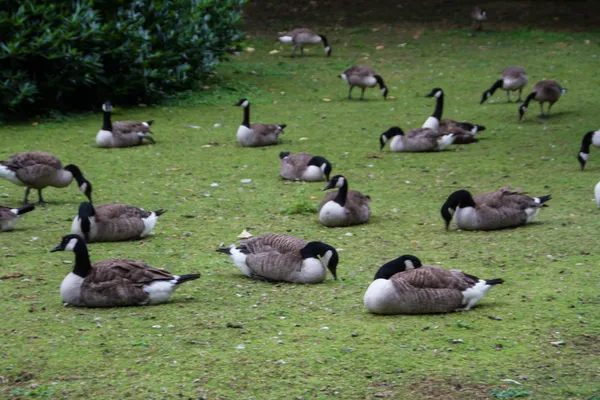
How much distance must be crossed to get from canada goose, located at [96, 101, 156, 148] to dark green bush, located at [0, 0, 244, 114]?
8.26ft

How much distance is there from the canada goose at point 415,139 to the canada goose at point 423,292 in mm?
7712

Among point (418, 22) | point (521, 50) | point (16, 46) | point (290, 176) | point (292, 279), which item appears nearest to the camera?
point (292, 279)

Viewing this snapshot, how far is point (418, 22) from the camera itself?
28.7m

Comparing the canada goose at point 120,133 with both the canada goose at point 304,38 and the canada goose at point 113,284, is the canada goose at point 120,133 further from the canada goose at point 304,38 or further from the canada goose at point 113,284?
the canada goose at point 304,38

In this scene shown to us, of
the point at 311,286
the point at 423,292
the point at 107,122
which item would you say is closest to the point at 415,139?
the point at 107,122

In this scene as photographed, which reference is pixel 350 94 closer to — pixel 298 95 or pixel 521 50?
pixel 298 95

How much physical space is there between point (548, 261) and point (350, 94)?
1213 cm

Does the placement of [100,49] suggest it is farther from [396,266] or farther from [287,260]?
[396,266]

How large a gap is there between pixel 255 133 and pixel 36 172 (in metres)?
5.04

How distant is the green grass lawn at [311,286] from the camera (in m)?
6.05

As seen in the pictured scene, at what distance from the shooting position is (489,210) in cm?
1020

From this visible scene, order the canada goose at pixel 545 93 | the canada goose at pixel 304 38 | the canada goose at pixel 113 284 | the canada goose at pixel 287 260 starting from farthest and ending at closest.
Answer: the canada goose at pixel 304 38, the canada goose at pixel 545 93, the canada goose at pixel 287 260, the canada goose at pixel 113 284

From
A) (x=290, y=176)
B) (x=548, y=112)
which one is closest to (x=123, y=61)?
(x=290, y=176)

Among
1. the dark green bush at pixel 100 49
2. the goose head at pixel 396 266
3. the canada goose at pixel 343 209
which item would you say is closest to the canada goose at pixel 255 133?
the dark green bush at pixel 100 49
